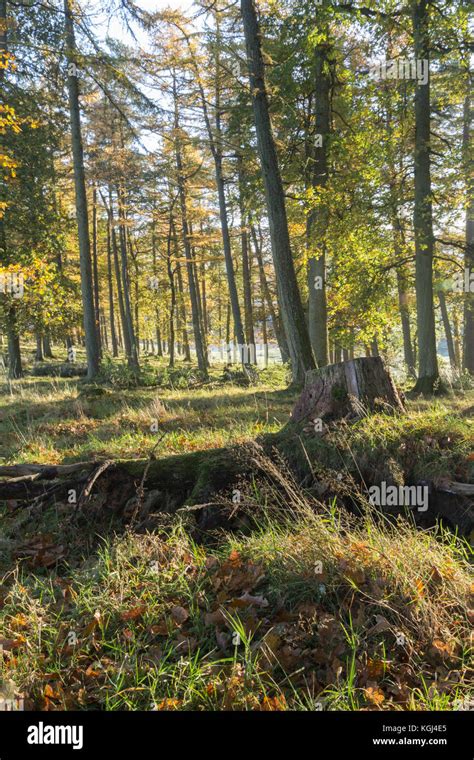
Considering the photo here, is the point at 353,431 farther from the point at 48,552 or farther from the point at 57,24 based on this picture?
the point at 57,24

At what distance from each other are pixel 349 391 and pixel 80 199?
38.3ft

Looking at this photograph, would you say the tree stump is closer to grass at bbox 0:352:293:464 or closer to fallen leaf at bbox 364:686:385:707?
grass at bbox 0:352:293:464

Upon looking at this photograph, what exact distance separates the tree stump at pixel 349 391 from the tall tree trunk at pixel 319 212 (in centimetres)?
673

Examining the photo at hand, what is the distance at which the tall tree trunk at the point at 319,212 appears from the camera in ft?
34.4

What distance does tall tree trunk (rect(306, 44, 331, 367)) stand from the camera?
10500mm

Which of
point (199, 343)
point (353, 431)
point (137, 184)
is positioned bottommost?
point (353, 431)

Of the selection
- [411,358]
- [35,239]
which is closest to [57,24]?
[35,239]

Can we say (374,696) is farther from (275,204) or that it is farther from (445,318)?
(445,318)

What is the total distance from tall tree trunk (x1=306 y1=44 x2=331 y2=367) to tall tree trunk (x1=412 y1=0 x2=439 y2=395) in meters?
2.15

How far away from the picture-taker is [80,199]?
1278cm

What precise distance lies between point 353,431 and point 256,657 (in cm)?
252

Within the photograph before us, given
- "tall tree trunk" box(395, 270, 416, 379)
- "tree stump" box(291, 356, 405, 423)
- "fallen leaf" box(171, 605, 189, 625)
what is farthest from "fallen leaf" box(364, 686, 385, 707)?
"tall tree trunk" box(395, 270, 416, 379)

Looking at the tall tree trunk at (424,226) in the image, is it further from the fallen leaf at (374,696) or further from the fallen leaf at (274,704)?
the fallen leaf at (274,704)

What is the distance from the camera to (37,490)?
4.25 meters
